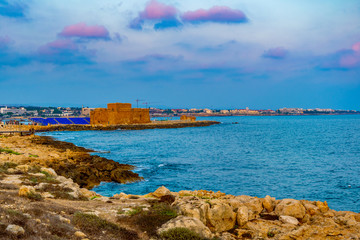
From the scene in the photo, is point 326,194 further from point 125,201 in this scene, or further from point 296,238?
point 125,201

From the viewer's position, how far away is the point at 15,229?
518 cm

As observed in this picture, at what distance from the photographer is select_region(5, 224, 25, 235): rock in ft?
16.8

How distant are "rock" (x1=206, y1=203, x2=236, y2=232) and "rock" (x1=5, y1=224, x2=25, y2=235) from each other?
4726 mm

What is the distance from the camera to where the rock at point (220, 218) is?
8281 millimetres

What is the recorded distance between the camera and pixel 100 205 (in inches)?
345

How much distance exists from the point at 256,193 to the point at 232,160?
42.6 ft

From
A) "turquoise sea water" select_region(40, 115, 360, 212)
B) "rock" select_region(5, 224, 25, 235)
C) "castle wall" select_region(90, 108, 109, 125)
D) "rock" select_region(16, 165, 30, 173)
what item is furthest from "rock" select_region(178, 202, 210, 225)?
"castle wall" select_region(90, 108, 109, 125)

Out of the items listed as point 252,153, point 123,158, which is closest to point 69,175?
point 123,158

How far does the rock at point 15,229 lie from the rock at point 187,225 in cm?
289

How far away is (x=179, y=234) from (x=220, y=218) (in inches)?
78.0

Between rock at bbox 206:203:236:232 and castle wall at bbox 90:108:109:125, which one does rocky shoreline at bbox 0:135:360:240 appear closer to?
rock at bbox 206:203:236:232

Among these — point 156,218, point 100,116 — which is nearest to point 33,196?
point 156,218

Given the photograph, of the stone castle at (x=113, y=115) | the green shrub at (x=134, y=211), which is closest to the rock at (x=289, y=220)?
the green shrub at (x=134, y=211)

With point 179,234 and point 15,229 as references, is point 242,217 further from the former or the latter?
point 15,229
